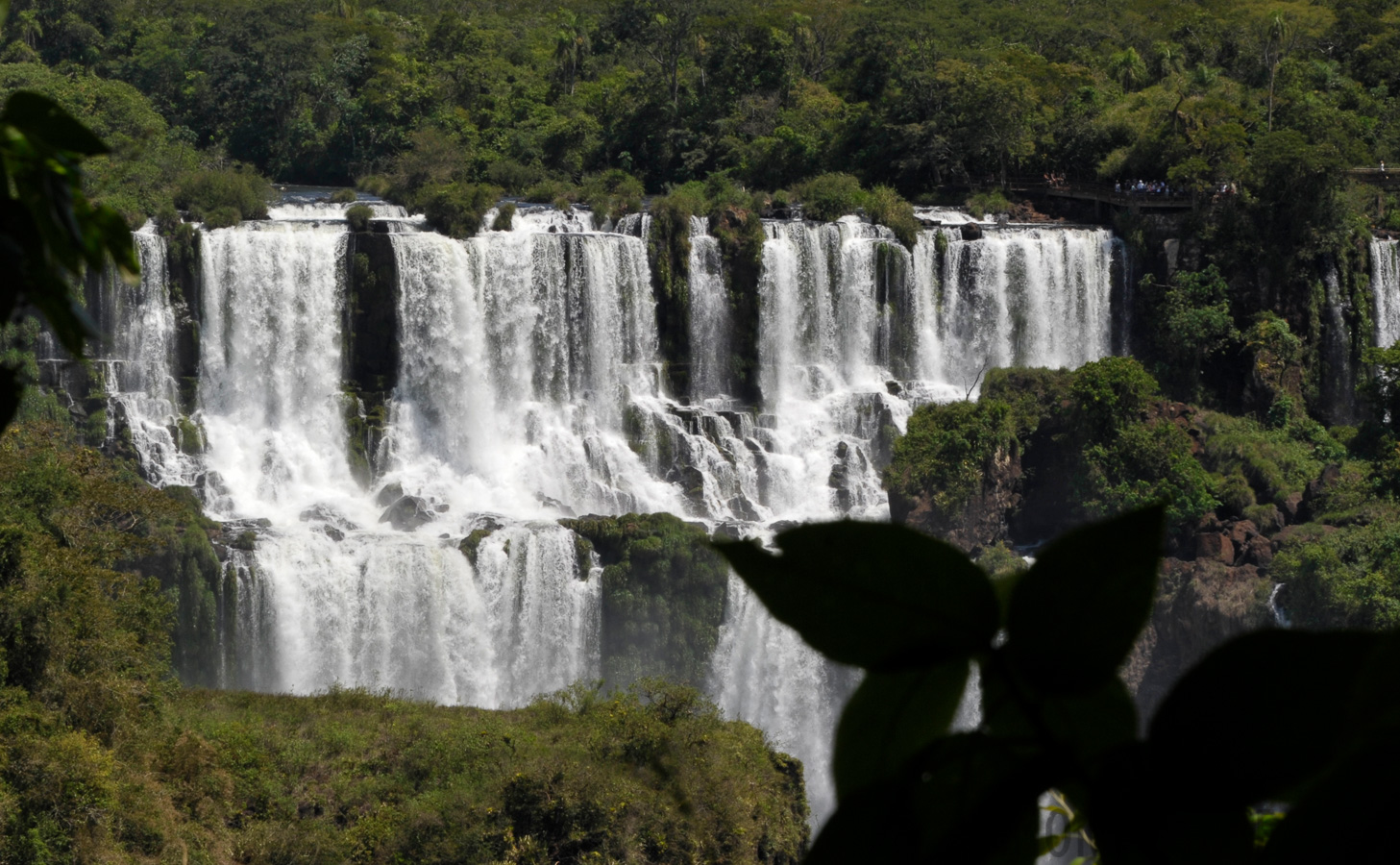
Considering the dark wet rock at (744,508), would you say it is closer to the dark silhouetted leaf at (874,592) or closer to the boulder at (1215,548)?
the boulder at (1215,548)

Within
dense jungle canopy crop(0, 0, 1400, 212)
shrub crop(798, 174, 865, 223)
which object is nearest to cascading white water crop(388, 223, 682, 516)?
shrub crop(798, 174, 865, 223)

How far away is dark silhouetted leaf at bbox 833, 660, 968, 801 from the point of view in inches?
20.4

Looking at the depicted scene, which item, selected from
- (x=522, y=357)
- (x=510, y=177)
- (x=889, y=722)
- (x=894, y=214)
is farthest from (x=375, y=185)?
(x=889, y=722)

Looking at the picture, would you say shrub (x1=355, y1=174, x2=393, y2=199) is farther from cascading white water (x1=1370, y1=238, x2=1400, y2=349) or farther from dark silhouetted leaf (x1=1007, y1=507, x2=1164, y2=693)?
dark silhouetted leaf (x1=1007, y1=507, x2=1164, y2=693)

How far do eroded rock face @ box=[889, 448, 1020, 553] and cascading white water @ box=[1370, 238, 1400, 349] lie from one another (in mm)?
8292

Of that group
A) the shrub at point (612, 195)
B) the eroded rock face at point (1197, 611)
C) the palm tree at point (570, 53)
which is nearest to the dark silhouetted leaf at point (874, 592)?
the eroded rock face at point (1197, 611)

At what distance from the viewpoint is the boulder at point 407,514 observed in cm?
1909

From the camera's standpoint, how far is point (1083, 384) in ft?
64.5

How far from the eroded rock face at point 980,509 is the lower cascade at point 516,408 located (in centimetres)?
71

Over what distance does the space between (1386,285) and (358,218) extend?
57.7ft

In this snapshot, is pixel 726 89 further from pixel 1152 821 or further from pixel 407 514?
pixel 1152 821

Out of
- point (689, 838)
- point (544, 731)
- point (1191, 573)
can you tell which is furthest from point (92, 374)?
point (1191, 573)

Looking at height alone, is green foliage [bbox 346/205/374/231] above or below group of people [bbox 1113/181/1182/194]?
below

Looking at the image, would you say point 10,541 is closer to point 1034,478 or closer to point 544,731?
point 544,731
